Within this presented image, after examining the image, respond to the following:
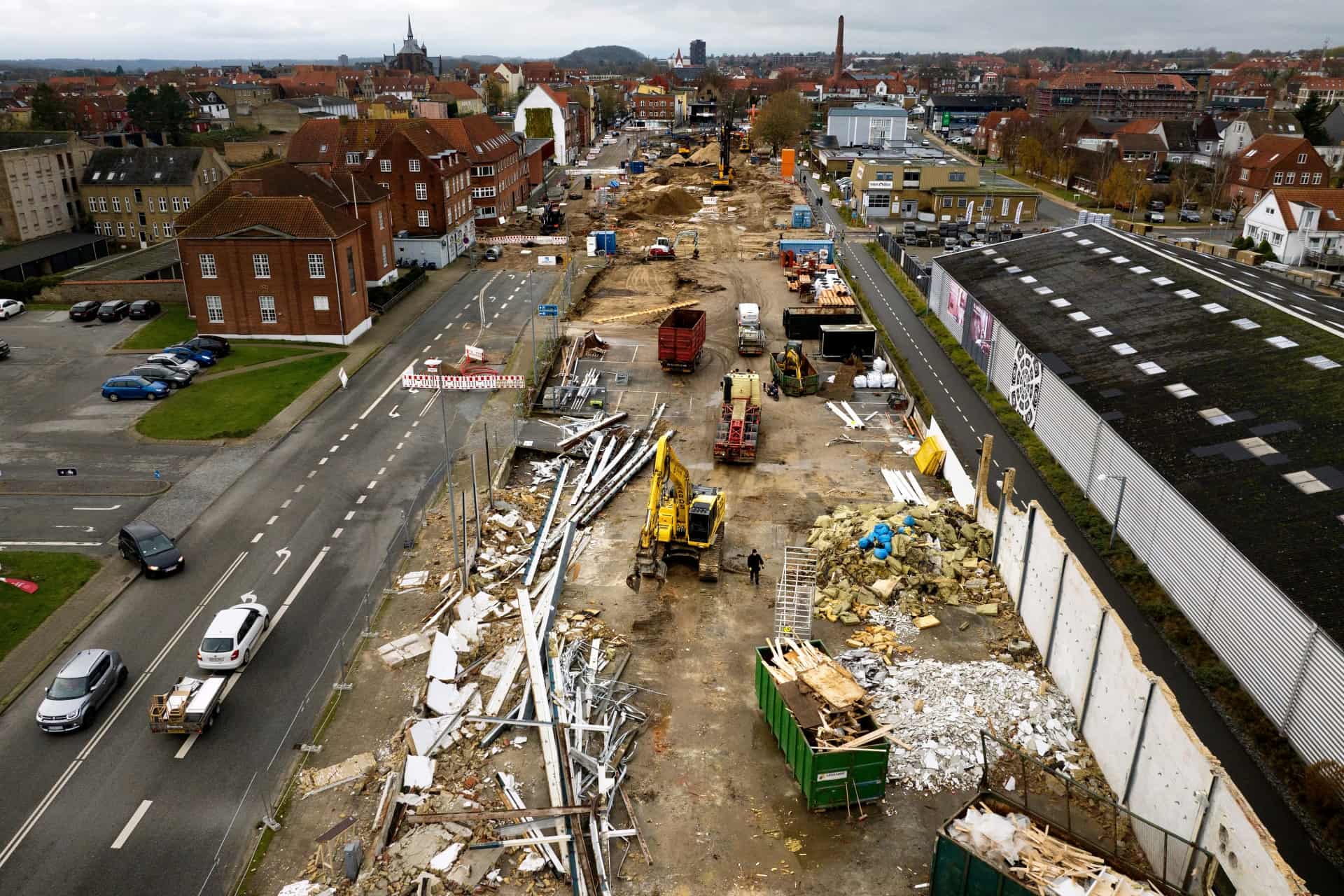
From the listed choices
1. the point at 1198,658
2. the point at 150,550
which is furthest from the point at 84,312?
the point at 1198,658

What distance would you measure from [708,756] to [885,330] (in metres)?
41.6

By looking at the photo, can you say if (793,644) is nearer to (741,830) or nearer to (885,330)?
(741,830)

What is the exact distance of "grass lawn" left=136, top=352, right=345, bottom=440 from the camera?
42.7 meters

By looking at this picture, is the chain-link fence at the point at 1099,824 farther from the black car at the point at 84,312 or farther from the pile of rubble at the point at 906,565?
the black car at the point at 84,312

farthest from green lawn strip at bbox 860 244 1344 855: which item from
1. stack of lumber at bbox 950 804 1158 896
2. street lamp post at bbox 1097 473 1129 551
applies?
stack of lumber at bbox 950 804 1158 896

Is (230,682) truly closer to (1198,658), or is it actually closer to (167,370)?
(1198,658)

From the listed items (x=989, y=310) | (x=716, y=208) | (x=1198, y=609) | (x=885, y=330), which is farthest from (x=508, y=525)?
(x=716, y=208)

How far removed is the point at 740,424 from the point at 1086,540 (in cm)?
1471

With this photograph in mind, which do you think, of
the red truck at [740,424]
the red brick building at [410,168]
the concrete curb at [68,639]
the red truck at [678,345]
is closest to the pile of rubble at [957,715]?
the red truck at [740,424]

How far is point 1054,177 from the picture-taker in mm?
127375

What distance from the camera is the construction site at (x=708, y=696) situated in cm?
1931

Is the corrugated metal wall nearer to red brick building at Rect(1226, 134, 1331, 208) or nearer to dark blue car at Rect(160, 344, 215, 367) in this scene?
dark blue car at Rect(160, 344, 215, 367)

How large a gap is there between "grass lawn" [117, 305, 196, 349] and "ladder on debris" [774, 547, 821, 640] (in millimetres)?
42863

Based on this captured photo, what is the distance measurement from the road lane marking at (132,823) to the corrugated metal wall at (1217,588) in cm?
2469
